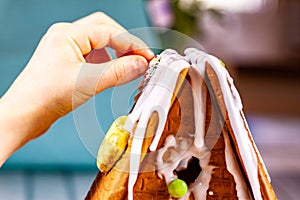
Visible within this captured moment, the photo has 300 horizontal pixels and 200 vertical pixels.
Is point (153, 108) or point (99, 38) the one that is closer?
point (153, 108)

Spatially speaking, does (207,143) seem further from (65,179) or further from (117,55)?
(65,179)

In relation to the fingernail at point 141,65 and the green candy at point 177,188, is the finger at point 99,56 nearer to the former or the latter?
the fingernail at point 141,65

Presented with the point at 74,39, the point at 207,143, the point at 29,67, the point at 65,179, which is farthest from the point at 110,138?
the point at 65,179

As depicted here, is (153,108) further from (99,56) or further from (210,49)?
(210,49)

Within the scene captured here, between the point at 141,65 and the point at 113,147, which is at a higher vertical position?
the point at 141,65

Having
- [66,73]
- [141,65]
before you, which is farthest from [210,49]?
[141,65]
